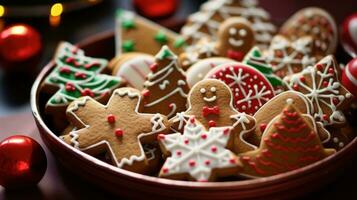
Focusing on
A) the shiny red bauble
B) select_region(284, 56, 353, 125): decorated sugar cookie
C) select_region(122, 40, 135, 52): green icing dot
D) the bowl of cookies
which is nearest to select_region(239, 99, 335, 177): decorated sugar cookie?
the bowl of cookies

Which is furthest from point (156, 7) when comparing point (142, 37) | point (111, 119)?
point (111, 119)

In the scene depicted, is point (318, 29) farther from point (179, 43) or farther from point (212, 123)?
point (212, 123)

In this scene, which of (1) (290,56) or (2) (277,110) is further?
(1) (290,56)

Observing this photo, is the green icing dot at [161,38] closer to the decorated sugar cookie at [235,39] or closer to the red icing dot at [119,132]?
the decorated sugar cookie at [235,39]

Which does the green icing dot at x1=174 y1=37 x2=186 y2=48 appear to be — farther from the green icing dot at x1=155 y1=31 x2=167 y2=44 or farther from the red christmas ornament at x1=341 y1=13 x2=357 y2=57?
the red christmas ornament at x1=341 y1=13 x2=357 y2=57

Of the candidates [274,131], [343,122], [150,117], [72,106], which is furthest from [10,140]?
[343,122]

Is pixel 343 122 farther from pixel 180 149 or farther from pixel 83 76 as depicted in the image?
pixel 83 76
